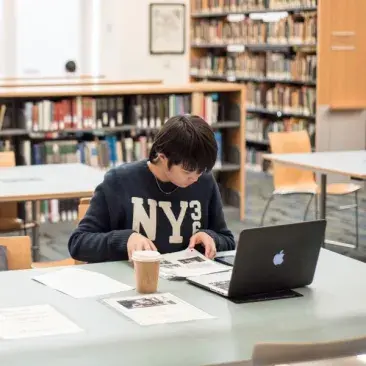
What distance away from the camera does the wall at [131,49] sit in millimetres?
12336

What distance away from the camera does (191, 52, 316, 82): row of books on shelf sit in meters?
9.39

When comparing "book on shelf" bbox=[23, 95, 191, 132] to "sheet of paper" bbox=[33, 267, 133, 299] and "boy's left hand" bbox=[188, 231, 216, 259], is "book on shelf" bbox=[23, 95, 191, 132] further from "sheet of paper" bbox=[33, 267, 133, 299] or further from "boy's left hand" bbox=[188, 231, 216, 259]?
"sheet of paper" bbox=[33, 267, 133, 299]

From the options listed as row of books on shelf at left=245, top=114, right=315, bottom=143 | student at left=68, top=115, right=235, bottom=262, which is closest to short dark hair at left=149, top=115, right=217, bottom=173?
student at left=68, top=115, right=235, bottom=262

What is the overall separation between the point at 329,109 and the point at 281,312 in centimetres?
676

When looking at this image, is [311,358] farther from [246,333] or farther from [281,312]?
[281,312]

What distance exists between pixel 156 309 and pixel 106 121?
15.9 feet

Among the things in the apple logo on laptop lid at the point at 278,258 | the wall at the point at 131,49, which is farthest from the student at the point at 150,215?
the wall at the point at 131,49

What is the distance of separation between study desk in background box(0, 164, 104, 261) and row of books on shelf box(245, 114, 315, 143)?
475cm

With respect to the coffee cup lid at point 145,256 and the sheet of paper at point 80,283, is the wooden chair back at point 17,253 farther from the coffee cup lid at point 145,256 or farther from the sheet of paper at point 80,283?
the coffee cup lid at point 145,256

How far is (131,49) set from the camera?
12.5 metres

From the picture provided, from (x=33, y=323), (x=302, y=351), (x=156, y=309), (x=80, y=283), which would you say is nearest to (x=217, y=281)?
(x=156, y=309)

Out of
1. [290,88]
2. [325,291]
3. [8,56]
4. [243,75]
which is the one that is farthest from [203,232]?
[8,56]

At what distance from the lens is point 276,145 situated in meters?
6.74

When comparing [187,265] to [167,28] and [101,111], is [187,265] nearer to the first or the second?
[101,111]
